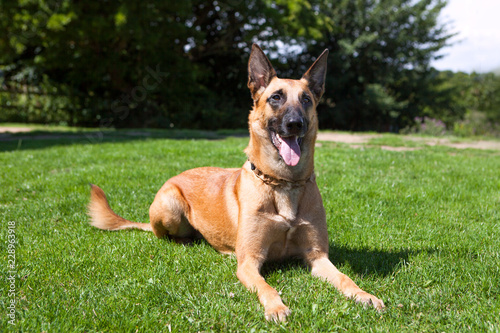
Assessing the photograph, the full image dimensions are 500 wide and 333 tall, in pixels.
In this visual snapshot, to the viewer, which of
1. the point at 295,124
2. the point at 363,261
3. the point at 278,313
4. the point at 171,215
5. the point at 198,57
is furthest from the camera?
the point at 198,57

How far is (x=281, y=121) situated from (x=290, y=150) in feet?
0.85

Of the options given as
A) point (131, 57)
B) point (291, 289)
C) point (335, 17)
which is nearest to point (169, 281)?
point (291, 289)

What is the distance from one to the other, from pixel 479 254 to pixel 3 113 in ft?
69.5

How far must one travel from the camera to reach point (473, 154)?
10.1 m

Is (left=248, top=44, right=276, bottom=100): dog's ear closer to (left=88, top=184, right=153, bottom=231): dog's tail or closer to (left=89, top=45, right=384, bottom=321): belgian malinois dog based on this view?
(left=89, top=45, right=384, bottom=321): belgian malinois dog

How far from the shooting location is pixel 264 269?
131 inches

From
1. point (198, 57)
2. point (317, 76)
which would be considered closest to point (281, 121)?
point (317, 76)

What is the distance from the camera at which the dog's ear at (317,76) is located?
3.56 m

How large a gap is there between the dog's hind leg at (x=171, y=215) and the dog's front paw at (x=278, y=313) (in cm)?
171

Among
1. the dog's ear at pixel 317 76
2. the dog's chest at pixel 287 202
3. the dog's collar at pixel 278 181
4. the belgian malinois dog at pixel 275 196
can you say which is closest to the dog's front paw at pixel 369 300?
the belgian malinois dog at pixel 275 196

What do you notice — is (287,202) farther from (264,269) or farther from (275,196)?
(264,269)

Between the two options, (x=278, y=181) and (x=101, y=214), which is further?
(x=101, y=214)

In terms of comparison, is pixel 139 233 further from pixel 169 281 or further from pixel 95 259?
pixel 169 281

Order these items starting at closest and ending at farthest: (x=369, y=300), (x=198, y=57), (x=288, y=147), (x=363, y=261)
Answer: (x=369, y=300) → (x=288, y=147) → (x=363, y=261) → (x=198, y=57)
